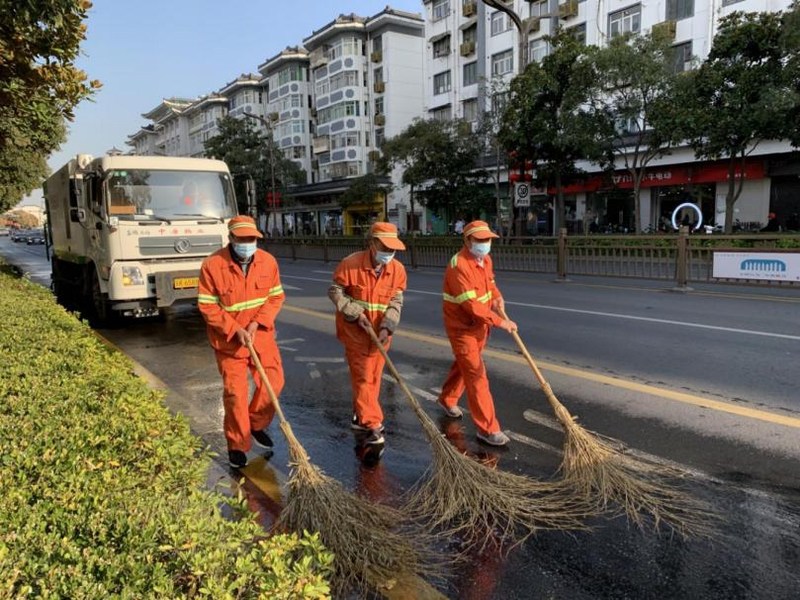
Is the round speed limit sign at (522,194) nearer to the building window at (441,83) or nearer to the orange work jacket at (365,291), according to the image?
the orange work jacket at (365,291)

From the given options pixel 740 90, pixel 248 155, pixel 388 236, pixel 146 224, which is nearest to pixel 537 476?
pixel 388 236

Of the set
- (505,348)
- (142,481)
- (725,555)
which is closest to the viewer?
(142,481)

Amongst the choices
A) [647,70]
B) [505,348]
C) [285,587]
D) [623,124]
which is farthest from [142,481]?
[623,124]

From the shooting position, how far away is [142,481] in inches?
88.3

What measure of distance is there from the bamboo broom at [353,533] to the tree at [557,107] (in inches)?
742

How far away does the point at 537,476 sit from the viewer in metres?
3.75

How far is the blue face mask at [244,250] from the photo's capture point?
13.2 feet

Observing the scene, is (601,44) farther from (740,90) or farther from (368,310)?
(368,310)

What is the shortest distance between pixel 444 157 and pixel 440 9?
61.7 feet

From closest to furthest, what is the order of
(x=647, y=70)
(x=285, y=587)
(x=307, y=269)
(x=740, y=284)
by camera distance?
(x=285, y=587), (x=740, y=284), (x=647, y=70), (x=307, y=269)

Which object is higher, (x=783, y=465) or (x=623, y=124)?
(x=623, y=124)

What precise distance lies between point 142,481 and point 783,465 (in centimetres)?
365

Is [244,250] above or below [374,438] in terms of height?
above

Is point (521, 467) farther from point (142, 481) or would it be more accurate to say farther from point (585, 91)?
point (585, 91)
